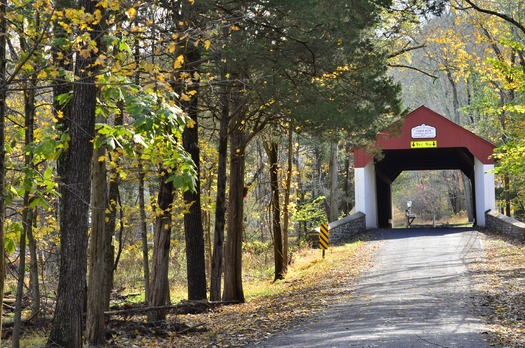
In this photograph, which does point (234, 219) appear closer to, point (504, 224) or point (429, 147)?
point (504, 224)

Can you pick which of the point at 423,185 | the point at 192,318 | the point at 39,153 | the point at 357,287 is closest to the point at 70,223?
the point at 39,153

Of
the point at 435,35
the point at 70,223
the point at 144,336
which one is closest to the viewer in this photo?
the point at 70,223

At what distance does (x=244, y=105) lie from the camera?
15.2m

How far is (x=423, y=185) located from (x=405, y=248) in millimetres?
40985

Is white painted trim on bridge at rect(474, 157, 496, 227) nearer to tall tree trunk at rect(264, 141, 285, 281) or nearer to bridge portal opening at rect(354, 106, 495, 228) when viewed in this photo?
bridge portal opening at rect(354, 106, 495, 228)

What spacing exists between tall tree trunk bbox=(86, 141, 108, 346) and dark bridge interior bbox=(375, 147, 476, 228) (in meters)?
26.8

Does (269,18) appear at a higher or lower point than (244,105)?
higher

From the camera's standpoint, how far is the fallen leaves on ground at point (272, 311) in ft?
34.6

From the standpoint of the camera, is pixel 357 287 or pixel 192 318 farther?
pixel 357 287

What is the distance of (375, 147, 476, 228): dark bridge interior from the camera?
122 feet

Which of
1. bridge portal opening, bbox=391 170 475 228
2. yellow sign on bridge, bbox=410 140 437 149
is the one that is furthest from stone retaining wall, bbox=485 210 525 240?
bridge portal opening, bbox=391 170 475 228

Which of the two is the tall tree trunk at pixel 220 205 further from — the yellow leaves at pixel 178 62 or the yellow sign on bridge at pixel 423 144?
the yellow sign on bridge at pixel 423 144

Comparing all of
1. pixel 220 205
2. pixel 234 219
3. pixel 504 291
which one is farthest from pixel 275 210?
pixel 504 291

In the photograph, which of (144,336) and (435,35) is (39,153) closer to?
(144,336)
